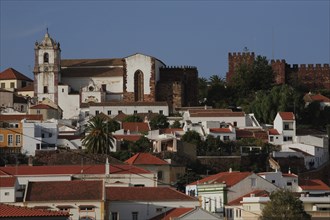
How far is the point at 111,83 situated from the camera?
134000 mm

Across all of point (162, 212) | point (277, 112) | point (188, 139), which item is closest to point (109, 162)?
point (188, 139)

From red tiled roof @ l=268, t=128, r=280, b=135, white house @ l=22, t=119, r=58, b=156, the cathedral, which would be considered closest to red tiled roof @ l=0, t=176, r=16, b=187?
white house @ l=22, t=119, r=58, b=156

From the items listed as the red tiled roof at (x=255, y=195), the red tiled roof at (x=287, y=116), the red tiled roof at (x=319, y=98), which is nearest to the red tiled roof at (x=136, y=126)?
the red tiled roof at (x=287, y=116)

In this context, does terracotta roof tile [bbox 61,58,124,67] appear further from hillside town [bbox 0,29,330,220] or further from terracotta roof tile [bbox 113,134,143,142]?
terracotta roof tile [bbox 113,134,143,142]

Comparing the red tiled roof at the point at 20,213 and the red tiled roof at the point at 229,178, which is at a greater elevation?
the red tiled roof at the point at 20,213

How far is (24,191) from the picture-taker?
81.6 metres

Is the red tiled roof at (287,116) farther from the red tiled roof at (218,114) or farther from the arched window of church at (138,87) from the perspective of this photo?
the arched window of church at (138,87)

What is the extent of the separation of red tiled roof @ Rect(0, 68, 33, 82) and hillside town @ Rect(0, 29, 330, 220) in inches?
6.9

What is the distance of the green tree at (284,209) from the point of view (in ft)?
238

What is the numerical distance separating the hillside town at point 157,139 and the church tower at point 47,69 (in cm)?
10

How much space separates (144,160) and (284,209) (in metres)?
25.1

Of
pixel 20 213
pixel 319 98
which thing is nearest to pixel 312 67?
pixel 319 98

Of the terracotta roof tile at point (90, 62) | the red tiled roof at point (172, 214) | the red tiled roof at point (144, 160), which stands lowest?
the red tiled roof at point (172, 214)

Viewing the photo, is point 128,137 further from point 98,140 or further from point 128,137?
point 98,140
